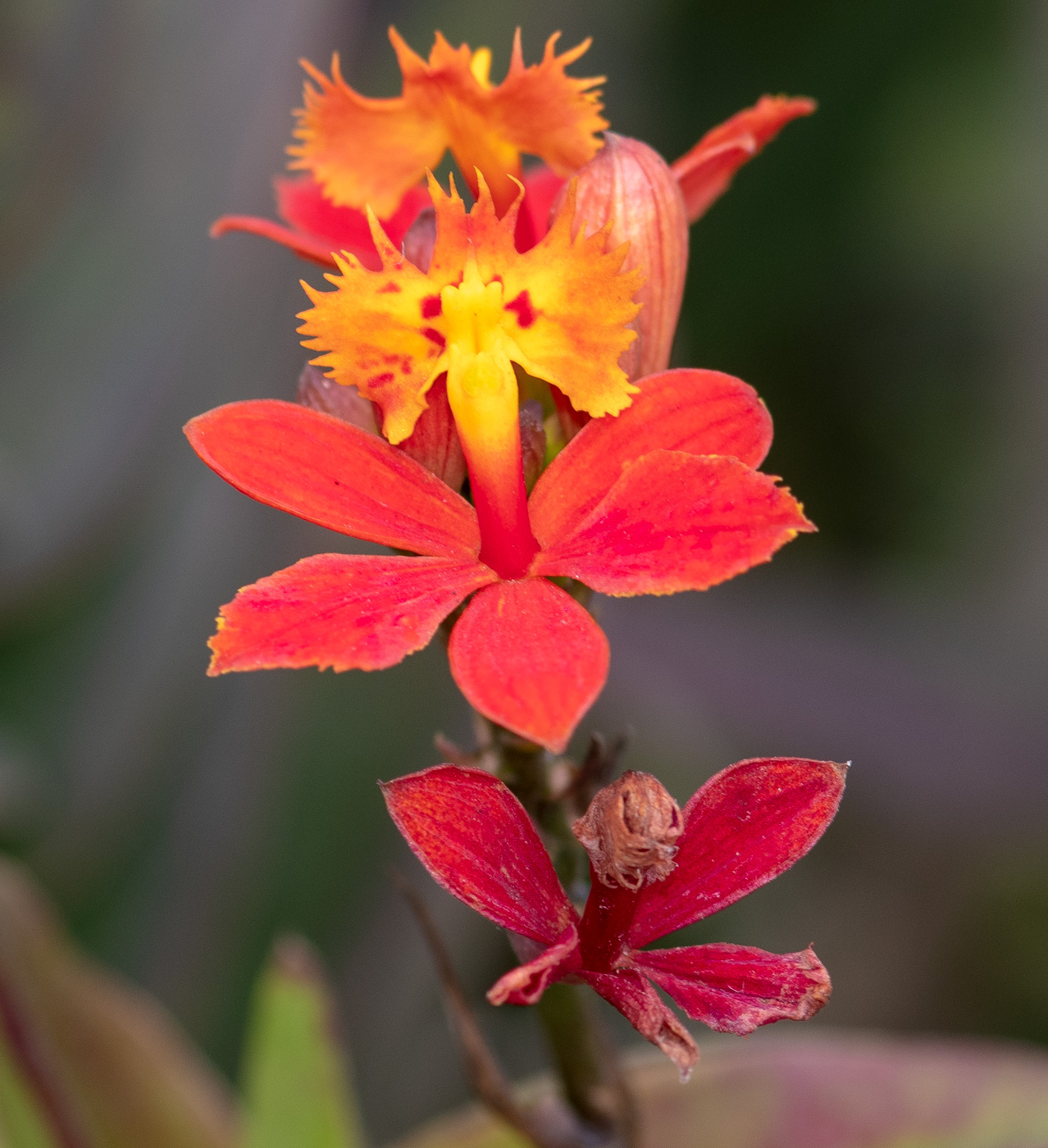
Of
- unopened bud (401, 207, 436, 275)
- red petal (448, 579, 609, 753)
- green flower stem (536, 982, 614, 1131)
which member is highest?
unopened bud (401, 207, 436, 275)

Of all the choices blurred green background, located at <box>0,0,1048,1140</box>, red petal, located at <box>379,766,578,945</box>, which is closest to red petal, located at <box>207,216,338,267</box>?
red petal, located at <box>379,766,578,945</box>

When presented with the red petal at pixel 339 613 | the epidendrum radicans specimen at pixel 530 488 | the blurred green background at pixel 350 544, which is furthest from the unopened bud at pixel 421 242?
the blurred green background at pixel 350 544

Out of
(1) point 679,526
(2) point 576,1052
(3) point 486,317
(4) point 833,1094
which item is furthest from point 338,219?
(4) point 833,1094

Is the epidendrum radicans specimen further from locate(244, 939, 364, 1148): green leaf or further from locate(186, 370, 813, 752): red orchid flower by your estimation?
locate(244, 939, 364, 1148): green leaf

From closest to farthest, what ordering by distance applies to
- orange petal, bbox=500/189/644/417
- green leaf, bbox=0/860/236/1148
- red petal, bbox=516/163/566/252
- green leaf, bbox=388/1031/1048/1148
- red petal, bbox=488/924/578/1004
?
red petal, bbox=488/924/578/1004 → orange petal, bbox=500/189/644/417 → red petal, bbox=516/163/566/252 → green leaf, bbox=388/1031/1048/1148 → green leaf, bbox=0/860/236/1148

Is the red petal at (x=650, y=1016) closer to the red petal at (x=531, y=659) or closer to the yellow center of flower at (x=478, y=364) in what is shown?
the red petal at (x=531, y=659)

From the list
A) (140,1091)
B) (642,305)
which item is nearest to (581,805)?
(642,305)

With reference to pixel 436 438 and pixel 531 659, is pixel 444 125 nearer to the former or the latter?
pixel 436 438
